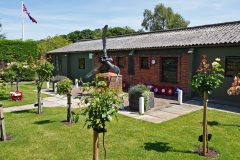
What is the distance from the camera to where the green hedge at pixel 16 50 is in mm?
26062

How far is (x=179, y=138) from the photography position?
7574 millimetres

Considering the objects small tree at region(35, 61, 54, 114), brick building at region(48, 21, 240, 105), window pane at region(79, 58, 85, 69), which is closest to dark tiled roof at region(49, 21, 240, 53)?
brick building at region(48, 21, 240, 105)

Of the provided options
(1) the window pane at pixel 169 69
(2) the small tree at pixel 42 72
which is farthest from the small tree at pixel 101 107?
(1) the window pane at pixel 169 69

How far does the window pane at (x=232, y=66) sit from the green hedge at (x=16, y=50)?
19779mm

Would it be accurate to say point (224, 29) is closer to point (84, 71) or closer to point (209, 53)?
point (209, 53)

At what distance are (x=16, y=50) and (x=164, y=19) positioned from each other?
42.2 m

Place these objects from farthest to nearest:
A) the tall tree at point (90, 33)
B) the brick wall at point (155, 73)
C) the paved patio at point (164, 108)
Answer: the tall tree at point (90, 33) → the brick wall at point (155, 73) → the paved patio at point (164, 108)

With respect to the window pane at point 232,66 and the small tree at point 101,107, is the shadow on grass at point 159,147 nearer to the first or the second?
the small tree at point 101,107

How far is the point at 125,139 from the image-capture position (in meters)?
7.54

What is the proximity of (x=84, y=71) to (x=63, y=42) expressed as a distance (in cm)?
1754

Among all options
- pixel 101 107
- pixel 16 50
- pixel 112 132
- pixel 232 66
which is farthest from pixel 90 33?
pixel 101 107

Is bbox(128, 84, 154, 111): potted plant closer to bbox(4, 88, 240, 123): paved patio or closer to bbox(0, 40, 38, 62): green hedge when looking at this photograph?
bbox(4, 88, 240, 123): paved patio

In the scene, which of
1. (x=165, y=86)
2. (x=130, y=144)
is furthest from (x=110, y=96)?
(x=165, y=86)

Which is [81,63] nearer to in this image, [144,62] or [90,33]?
[144,62]
